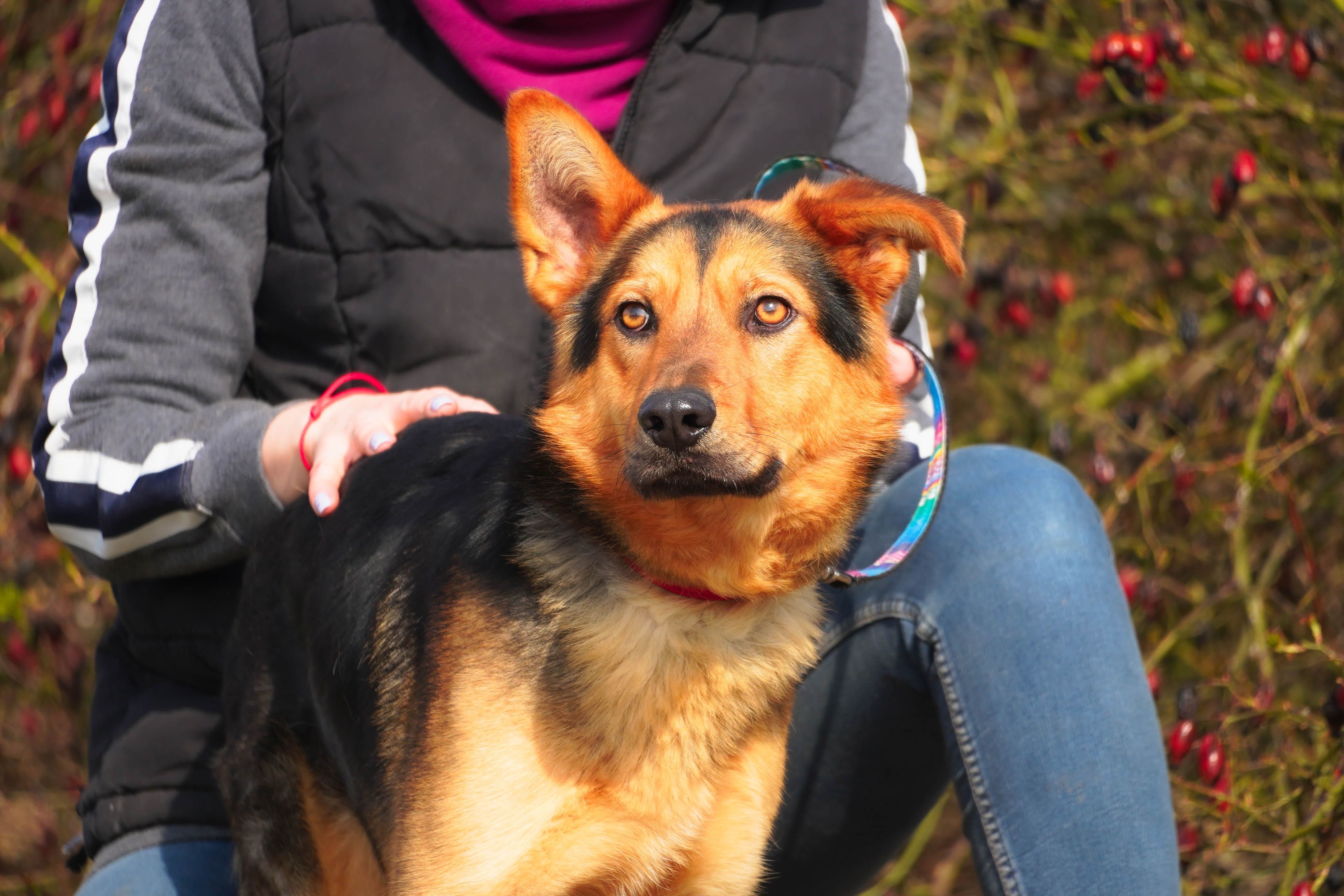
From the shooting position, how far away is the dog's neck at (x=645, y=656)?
2.21 m

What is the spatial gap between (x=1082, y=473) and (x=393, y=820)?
11.2 feet

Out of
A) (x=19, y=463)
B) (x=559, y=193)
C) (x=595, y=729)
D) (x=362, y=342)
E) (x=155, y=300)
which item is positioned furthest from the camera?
(x=19, y=463)

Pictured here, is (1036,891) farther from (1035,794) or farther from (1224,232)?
(1224,232)

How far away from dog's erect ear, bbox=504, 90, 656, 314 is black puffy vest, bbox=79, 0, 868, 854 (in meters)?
0.24

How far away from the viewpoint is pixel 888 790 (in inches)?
102

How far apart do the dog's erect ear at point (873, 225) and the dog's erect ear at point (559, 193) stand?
13.4 inches

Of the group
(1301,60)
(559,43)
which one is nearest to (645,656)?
(559,43)

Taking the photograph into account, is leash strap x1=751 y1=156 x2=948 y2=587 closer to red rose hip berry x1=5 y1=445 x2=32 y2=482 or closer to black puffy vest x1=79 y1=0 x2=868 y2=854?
black puffy vest x1=79 y1=0 x2=868 y2=854

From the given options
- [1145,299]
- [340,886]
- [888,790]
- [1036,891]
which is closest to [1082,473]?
[1145,299]

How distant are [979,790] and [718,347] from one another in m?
0.88

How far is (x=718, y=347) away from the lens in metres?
2.28

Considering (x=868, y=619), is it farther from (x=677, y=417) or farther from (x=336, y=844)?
(x=336, y=844)

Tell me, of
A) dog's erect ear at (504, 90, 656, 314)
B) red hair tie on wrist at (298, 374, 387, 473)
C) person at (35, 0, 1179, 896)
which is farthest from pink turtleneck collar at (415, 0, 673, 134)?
red hair tie on wrist at (298, 374, 387, 473)

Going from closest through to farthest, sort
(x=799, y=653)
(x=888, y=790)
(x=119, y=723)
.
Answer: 1. (x=799, y=653)
2. (x=888, y=790)
3. (x=119, y=723)
